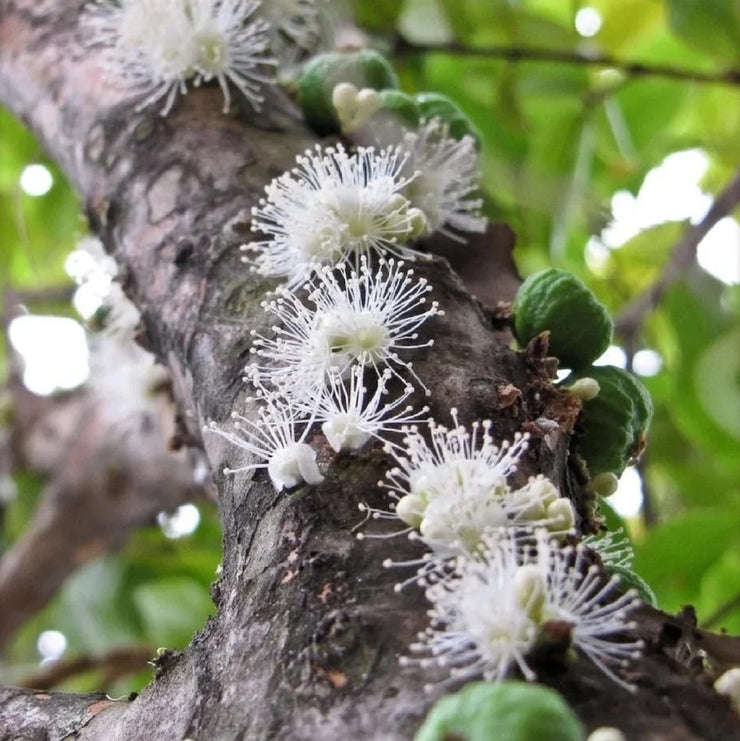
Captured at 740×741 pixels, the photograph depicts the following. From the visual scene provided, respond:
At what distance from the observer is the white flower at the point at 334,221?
123 cm

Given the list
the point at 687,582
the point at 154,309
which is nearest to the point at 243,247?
the point at 154,309

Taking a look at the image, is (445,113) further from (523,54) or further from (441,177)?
(523,54)

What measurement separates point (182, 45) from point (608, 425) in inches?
34.4

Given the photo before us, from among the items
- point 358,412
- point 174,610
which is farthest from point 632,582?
point 174,610

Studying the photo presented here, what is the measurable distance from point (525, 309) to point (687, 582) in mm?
969

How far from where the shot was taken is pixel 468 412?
3.45 ft

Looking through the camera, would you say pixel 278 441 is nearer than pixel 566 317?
Yes

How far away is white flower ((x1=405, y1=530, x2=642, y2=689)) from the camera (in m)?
0.79

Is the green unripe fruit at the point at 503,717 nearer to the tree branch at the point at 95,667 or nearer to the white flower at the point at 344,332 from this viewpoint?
the white flower at the point at 344,332

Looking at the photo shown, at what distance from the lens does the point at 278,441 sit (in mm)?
1056

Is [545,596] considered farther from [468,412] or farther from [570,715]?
[468,412]

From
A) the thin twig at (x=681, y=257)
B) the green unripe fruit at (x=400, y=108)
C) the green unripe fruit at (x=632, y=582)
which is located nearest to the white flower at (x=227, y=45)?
the green unripe fruit at (x=400, y=108)

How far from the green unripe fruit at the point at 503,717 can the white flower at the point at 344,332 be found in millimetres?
417

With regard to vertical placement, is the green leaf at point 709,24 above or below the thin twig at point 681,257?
above
